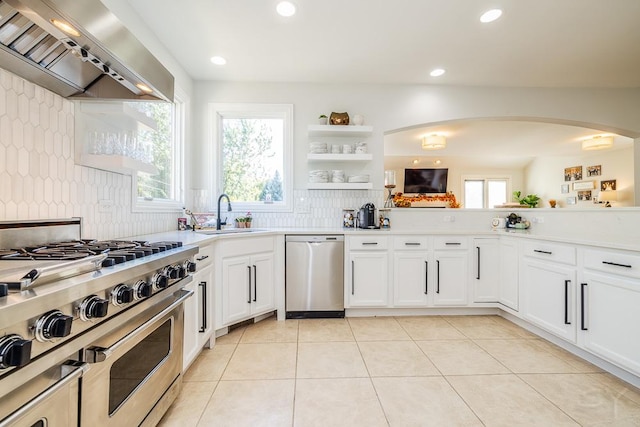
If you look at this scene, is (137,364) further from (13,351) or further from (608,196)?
(608,196)

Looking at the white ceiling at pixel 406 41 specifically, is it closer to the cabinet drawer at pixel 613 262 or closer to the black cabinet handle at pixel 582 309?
the cabinet drawer at pixel 613 262

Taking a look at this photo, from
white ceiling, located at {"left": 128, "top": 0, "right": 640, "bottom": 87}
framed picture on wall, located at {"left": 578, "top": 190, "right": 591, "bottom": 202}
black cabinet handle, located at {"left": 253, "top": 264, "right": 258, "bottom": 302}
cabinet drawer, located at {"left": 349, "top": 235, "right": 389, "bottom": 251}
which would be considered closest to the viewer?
white ceiling, located at {"left": 128, "top": 0, "right": 640, "bottom": 87}

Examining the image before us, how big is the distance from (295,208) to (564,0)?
2.93 m

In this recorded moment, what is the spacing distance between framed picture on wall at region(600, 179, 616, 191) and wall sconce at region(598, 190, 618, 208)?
11 cm

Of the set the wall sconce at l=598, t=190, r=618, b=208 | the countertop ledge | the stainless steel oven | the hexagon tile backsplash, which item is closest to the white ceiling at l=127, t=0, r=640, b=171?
the hexagon tile backsplash

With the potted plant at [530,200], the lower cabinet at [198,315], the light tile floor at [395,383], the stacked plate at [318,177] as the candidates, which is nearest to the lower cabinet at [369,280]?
the light tile floor at [395,383]

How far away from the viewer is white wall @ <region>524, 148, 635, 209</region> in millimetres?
6914

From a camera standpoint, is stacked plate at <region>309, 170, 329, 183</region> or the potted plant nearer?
stacked plate at <region>309, 170, 329, 183</region>

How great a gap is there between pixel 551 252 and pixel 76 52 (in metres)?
3.35

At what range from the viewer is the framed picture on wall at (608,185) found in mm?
7148

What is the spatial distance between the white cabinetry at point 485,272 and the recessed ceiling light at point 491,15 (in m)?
2.01

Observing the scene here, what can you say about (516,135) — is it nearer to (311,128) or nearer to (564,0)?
(564,0)

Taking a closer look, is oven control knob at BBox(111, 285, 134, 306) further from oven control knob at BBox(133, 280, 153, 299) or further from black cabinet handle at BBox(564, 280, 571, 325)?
black cabinet handle at BBox(564, 280, 571, 325)

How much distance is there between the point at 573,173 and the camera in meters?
8.09
